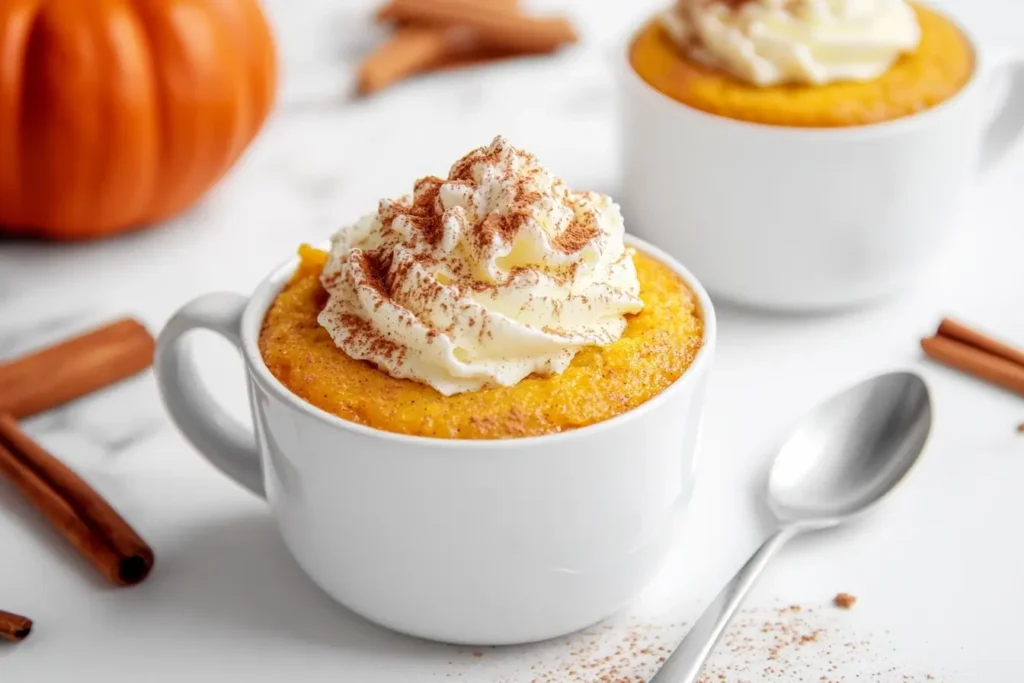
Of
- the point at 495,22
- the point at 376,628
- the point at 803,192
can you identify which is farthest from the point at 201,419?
the point at 495,22

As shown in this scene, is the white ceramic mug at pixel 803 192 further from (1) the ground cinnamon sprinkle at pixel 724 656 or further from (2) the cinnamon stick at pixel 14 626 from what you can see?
(2) the cinnamon stick at pixel 14 626

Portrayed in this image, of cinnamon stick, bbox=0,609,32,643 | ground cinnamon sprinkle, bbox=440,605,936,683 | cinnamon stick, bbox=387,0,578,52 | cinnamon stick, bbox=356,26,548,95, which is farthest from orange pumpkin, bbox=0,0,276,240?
ground cinnamon sprinkle, bbox=440,605,936,683

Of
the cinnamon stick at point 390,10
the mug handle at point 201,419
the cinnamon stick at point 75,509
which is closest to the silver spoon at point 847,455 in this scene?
the mug handle at point 201,419

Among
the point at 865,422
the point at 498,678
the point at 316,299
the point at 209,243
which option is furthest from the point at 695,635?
A: the point at 209,243

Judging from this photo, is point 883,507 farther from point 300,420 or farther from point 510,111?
point 510,111

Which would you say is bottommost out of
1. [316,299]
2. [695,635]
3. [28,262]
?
[28,262]

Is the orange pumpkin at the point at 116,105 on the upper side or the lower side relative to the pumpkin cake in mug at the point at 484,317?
lower

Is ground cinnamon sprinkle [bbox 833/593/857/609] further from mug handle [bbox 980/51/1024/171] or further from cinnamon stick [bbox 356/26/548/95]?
cinnamon stick [bbox 356/26/548/95]
